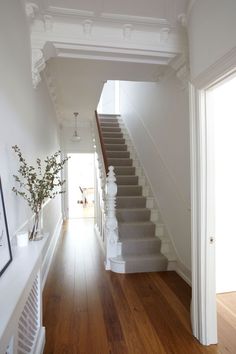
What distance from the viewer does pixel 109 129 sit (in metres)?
6.12

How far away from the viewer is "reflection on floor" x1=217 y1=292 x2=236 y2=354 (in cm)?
186

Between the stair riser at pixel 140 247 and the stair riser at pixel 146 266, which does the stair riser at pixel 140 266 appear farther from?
the stair riser at pixel 140 247

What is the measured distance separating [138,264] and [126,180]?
1.83m

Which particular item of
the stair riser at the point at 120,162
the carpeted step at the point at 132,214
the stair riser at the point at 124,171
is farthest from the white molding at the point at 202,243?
the stair riser at the point at 120,162

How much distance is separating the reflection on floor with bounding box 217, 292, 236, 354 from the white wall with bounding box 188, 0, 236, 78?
208 cm

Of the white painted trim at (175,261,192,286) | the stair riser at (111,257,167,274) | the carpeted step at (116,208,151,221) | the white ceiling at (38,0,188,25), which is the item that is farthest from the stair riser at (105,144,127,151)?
the white ceiling at (38,0,188,25)

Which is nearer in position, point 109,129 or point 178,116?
point 178,116

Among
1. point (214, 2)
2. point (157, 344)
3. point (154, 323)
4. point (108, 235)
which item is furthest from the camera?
point (108, 235)

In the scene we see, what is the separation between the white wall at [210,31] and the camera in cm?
147

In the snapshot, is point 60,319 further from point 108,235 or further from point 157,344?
point 108,235

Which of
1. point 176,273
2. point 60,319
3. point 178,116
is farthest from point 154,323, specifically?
point 178,116

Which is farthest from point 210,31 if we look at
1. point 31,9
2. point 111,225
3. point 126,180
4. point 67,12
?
point 126,180

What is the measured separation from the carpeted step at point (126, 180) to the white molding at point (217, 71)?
2.92 metres

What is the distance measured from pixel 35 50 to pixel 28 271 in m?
1.88
